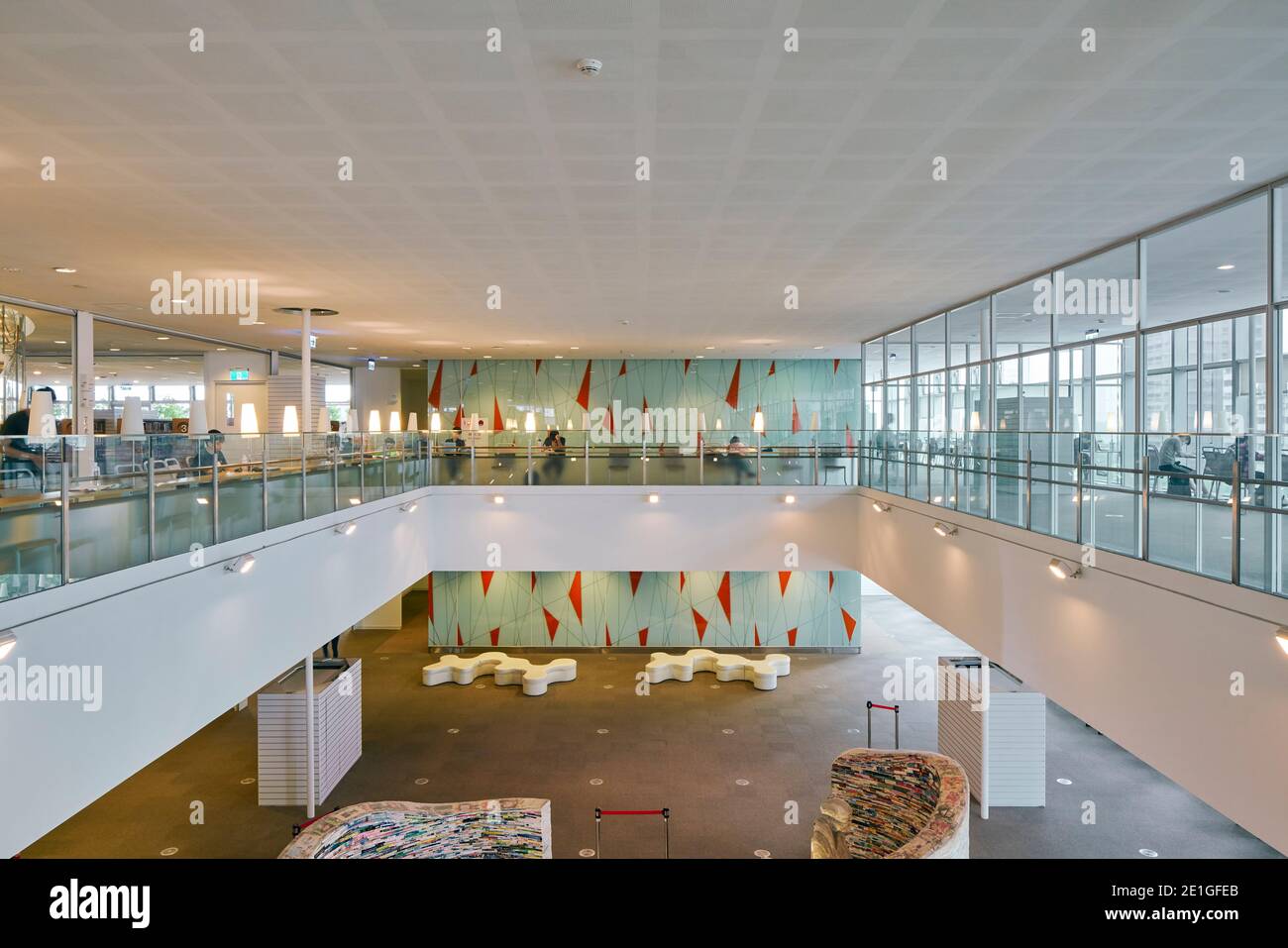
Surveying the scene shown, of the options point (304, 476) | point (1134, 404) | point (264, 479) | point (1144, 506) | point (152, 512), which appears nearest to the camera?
point (152, 512)

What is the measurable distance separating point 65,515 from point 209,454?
1.99 metres

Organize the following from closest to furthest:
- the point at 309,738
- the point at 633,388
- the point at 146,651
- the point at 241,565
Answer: the point at 146,651, the point at 241,565, the point at 309,738, the point at 633,388

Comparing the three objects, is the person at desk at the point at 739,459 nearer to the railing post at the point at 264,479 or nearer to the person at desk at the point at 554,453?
the person at desk at the point at 554,453

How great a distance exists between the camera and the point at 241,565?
7.39 metres

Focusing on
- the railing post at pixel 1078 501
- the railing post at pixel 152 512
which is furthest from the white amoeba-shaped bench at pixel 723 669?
the railing post at pixel 152 512

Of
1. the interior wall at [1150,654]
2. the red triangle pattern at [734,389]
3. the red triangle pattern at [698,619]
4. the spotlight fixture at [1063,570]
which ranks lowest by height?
the red triangle pattern at [698,619]

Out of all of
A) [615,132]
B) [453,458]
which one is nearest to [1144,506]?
[615,132]

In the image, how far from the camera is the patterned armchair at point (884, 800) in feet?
29.4

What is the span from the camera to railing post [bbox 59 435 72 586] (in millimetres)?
5234

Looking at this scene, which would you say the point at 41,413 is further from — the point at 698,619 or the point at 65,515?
the point at 698,619

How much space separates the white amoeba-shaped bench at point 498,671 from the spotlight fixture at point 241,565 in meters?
10.7

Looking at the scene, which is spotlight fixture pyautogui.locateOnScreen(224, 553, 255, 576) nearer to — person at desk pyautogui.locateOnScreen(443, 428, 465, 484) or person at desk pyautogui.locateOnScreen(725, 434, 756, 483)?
person at desk pyautogui.locateOnScreen(443, 428, 465, 484)

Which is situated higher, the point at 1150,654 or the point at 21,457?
the point at 21,457
